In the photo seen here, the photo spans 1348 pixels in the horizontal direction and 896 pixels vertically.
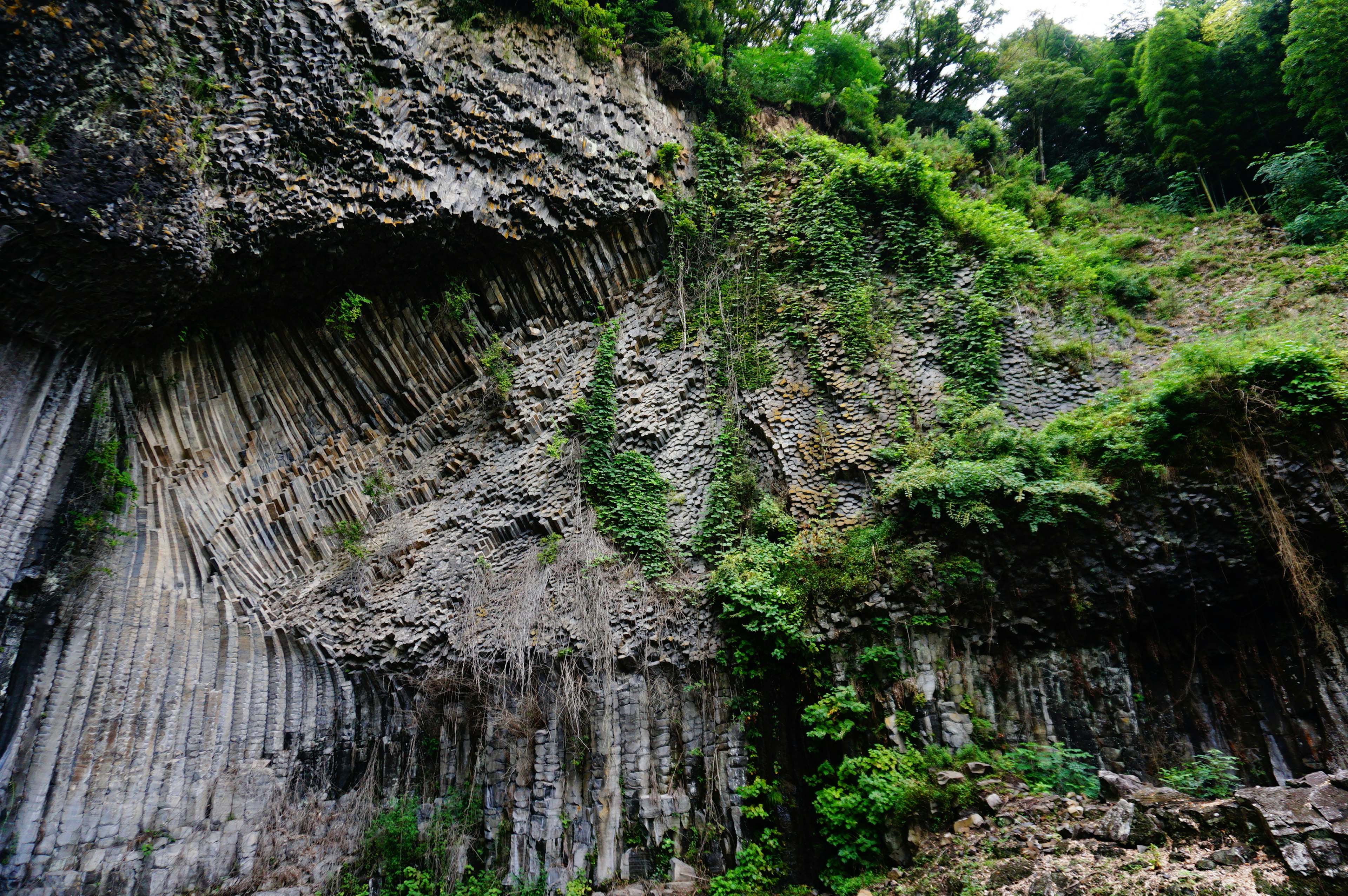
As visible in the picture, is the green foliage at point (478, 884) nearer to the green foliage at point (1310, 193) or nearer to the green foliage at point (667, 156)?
the green foliage at point (667, 156)

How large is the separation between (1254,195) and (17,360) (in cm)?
1969

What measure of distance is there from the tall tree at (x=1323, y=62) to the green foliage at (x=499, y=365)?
46.9 feet

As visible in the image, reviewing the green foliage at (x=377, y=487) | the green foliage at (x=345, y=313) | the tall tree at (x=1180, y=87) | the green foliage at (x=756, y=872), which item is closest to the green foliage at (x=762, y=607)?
the green foliage at (x=756, y=872)

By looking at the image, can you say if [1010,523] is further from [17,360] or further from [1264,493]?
→ [17,360]

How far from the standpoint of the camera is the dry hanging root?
19.3ft

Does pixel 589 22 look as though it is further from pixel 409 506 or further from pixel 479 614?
pixel 479 614

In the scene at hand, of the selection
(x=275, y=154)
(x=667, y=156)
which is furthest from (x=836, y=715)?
(x=275, y=154)

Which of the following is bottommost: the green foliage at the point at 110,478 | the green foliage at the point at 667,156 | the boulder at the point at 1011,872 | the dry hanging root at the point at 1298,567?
the boulder at the point at 1011,872

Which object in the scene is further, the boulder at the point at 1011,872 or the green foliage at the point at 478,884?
the green foliage at the point at 478,884

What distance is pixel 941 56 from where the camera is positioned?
17.0 meters

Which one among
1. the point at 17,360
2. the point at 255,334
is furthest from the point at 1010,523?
the point at 17,360

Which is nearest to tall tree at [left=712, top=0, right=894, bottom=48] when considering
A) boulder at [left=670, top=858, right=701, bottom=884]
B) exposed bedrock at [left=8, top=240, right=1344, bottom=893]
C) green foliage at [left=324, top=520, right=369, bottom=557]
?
exposed bedrock at [left=8, top=240, right=1344, bottom=893]

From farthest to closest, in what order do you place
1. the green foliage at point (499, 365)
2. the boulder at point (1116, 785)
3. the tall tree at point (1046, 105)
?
1. the tall tree at point (1046, 105)
2. the green foliage at point (499, 365)
3. the boulder at point (1116, 785)

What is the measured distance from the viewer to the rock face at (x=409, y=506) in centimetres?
667
